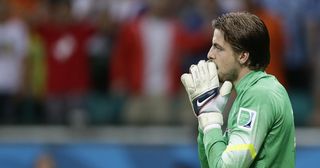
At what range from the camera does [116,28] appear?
10703 mm

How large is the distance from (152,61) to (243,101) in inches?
220

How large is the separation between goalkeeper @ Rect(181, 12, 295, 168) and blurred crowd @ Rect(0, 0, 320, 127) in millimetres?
5350

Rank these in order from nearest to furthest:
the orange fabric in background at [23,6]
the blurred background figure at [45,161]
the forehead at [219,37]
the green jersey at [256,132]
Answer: the green jersey at [256,132]
the forehead at [219,37]
the blurred background figure at [45,161]
the orange fabric in background at [23,6]

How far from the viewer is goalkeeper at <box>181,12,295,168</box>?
454 cm

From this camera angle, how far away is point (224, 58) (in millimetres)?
4770

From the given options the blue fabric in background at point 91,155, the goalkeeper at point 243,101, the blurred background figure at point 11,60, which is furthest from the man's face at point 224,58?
the blurred background figure at point 11,60

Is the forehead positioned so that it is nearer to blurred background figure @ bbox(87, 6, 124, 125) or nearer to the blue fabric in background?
the blue fabric in background

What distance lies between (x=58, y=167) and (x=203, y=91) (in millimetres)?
5896

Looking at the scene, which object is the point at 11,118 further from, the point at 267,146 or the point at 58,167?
the point at 267,146

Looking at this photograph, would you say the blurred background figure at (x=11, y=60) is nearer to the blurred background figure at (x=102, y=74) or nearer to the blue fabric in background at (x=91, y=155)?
the blue fabric in background at (x=91, y=155)

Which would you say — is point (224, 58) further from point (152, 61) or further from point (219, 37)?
point (152, 61)

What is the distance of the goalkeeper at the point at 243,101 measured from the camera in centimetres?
454

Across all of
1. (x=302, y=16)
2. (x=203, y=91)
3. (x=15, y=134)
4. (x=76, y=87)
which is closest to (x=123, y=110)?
(x=76, y=87)

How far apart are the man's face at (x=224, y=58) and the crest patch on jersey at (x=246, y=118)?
0.26 meters
